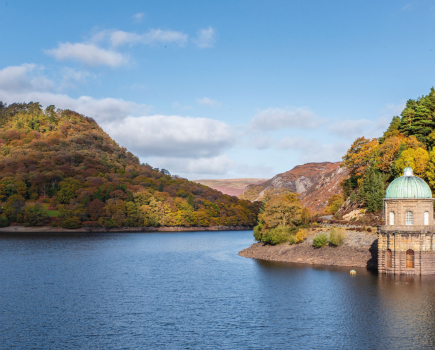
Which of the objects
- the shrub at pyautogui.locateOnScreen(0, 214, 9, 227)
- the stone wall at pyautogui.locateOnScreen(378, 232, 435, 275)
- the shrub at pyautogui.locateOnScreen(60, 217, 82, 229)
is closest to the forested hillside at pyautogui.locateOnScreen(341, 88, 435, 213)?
the stone wall at pyautogui.locateOnScreen(378, 232, 435, 275)

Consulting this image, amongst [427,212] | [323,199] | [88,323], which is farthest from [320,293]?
[323,199]

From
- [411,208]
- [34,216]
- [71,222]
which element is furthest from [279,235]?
[34,216]

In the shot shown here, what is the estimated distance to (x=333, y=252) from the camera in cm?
7800

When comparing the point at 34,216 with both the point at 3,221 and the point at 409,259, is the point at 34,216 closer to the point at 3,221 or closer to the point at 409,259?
the point at 3,221

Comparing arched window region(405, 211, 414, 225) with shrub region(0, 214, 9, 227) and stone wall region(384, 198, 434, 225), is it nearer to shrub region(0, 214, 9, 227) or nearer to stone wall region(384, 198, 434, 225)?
stone wall region(384, 198, 434, 225)

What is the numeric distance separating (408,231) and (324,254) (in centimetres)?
1965

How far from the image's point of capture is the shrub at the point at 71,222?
18062cm

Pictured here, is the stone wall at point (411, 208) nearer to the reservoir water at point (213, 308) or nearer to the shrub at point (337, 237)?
the reservoir water at point (213, 308)

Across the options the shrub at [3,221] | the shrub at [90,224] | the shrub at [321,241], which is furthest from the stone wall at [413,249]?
the shrub at [3,221]

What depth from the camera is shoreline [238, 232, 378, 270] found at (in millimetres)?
72688

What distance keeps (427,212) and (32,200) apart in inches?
6883

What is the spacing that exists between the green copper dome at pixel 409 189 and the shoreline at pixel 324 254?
1277 centimetres

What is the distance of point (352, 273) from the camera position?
65312 millimetres

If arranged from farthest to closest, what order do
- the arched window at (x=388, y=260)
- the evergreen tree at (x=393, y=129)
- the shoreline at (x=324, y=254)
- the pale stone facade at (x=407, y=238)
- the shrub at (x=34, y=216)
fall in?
the shrub at (x=34, y=216) < the evergreen tree at (x=393, y=129) < the shoreline at (x=324, y=254) < the arched window at (x=388, y=260) < the pale stone facade at (x=407, y=238)
